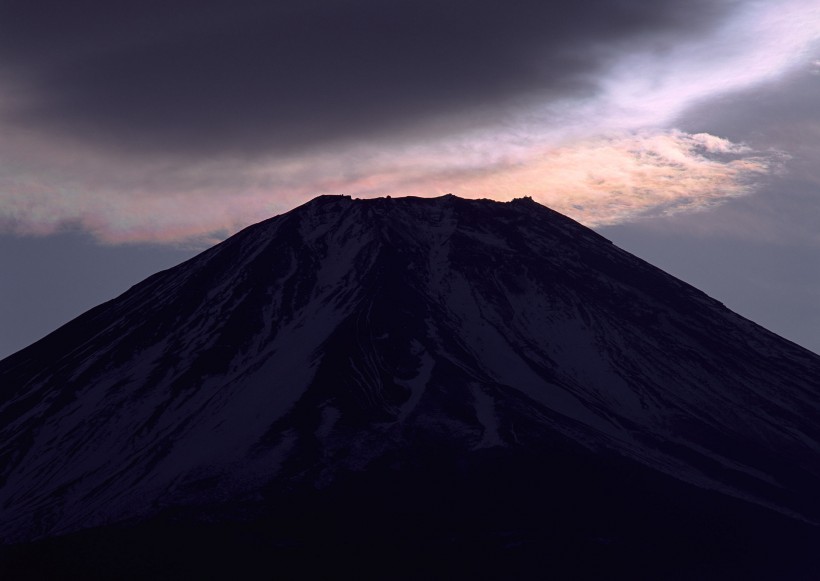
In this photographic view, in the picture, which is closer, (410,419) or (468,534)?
(468,534)

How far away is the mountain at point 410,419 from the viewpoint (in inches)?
4515

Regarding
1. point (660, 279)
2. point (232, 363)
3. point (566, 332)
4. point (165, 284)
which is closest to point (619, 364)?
point (566, 332)

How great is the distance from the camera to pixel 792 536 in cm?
12269

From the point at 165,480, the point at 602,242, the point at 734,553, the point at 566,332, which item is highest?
the point at 602,242

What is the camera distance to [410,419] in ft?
421

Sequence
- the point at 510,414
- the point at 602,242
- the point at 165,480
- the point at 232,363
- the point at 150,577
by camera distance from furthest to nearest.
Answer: the point at 602,242
the point at 232,363
the point at 510,414
the point at 165,480
the point at 150,577

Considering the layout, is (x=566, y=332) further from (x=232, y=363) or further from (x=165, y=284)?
(x=165, y=284)

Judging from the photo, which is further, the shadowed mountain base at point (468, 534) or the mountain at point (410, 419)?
the mountain at point (410, 419)

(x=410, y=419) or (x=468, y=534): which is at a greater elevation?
(x=410, y=419)

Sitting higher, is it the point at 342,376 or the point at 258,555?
the point at 342,376

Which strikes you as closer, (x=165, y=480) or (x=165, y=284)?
(x=165, y=480)

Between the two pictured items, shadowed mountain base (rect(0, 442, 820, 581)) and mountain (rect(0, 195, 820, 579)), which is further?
mountain (rect(0, 195, 820, 579))

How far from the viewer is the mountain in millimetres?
114688

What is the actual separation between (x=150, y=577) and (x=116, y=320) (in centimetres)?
6430
